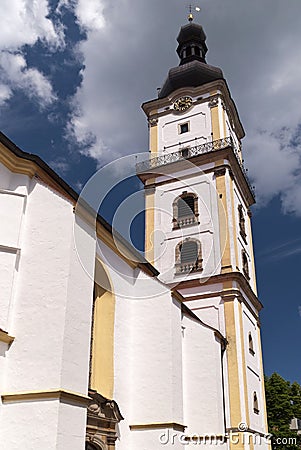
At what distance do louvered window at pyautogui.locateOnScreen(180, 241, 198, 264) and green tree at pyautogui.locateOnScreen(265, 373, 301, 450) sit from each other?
1579 cm

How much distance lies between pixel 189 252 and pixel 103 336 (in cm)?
1058

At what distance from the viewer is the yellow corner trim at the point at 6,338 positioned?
7711 mm

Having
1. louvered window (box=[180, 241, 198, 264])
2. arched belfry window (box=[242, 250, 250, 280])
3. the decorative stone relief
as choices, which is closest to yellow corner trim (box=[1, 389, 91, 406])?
louvered window (box=[180, 241, 198, 264])

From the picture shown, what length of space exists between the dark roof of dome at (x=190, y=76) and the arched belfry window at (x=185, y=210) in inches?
291

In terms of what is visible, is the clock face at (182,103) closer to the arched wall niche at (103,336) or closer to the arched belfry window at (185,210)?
the arched belfry window at (185,210)

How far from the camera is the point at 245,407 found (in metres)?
17.2

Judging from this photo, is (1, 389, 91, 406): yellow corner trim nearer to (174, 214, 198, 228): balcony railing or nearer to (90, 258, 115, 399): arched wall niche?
(90, 258, 115, 399): arched wall niche

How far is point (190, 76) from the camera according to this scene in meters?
27.3

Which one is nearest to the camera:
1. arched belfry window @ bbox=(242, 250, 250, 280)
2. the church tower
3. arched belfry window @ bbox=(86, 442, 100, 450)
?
arched belfry window @ bbox=(86, 442, 100, 450)

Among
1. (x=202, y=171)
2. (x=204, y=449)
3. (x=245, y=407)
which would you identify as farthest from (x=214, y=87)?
(x=204, y=449)

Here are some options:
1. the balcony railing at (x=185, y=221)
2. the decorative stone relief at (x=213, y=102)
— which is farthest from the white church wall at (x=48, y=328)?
the decorative stone relief at (x=213, y=102)

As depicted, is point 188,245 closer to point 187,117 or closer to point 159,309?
point 187,117

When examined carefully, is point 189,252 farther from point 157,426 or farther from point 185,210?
point 157,426

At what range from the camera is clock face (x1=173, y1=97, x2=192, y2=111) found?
2575 centimetres
